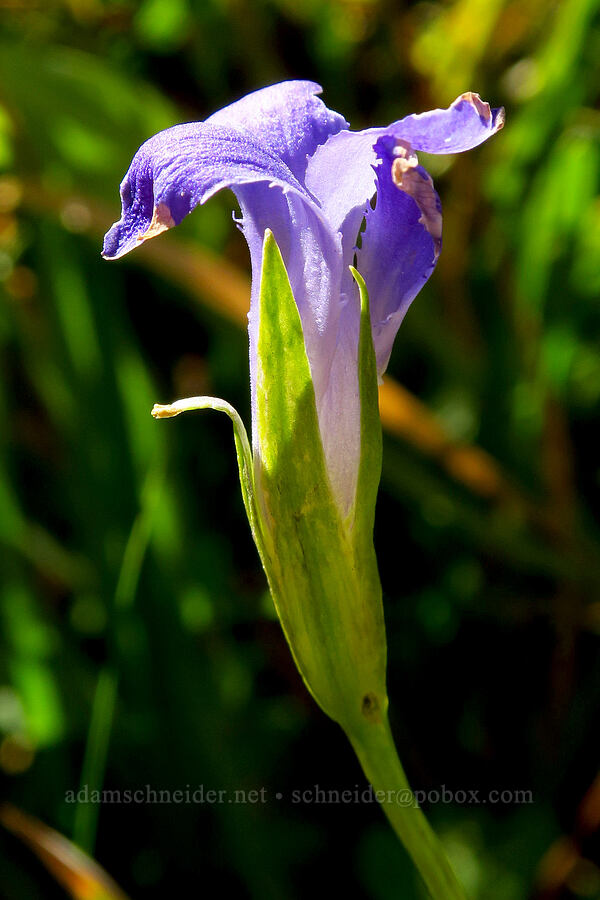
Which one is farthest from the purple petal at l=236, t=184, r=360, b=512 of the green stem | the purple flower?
the green stem

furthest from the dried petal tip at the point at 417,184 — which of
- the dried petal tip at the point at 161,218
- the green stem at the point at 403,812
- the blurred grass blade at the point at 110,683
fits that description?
the blurred grass blade at the point at 110,683

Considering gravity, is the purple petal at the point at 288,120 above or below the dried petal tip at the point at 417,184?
above

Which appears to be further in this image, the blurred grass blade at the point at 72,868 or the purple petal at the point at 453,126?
the blurred grass blade at the point at 72,868

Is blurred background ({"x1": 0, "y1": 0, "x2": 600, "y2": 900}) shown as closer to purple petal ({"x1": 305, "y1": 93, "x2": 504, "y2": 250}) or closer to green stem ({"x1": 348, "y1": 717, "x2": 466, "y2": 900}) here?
green stem ({"x1": 348, "y1": 717, "x2": 466, "y2": 900})

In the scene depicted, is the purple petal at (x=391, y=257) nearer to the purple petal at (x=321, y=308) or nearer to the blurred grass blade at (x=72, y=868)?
the purple petal at (x=321, y=308)

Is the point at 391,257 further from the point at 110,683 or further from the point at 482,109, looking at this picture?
the point at 110,683

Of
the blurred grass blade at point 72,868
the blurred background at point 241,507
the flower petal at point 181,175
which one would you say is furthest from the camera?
the blurred background at point 241,507

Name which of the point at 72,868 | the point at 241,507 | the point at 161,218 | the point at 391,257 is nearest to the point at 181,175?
the point at 161,218

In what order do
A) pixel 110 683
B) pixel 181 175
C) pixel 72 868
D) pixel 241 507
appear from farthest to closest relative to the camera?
pixel 241 507 < pixel 110 683 < pixel 72 868 < pixel 181 175
